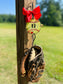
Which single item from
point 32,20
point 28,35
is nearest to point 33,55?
point 28,35

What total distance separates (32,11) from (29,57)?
38 centimetres

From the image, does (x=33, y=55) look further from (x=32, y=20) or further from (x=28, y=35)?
(x=32, y=20)

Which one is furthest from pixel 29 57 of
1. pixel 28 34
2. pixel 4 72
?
pixel 4 72

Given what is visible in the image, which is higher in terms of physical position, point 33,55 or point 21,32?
point 21,32

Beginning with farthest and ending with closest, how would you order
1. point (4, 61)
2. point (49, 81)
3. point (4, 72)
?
point (4, 61) → point (4, 72) → point (49, 81)

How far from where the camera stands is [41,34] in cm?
97

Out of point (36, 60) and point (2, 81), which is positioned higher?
point (36, 60)

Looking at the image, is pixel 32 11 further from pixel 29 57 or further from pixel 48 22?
pixel 29 57

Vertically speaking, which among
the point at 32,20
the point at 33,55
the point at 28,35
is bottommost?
the point at 33,55

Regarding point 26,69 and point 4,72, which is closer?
point 26,69

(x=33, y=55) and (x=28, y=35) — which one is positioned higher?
(x=28, y=35)

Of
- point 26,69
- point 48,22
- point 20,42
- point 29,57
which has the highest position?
point 48,22

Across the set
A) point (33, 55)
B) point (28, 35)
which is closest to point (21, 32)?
point (28, 35)

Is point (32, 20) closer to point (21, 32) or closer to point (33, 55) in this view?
point (21, 32)
